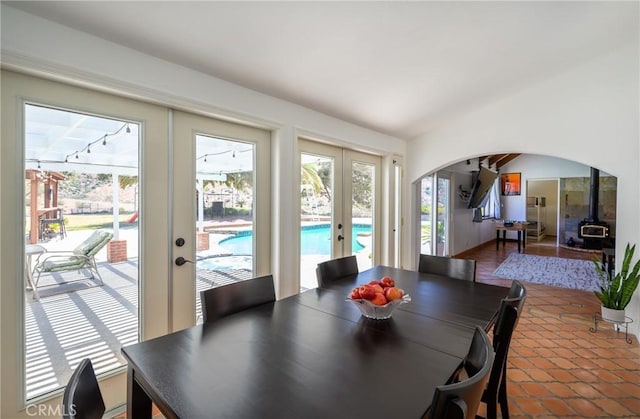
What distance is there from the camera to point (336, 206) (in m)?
3.41

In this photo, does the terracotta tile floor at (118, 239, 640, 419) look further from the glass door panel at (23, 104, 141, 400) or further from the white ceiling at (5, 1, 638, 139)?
the white ceiling at (5, 1, 638, 139)

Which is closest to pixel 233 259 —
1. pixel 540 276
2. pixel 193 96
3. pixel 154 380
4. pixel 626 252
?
pixel 193 96

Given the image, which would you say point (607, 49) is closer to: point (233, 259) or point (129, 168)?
point (233, 259)

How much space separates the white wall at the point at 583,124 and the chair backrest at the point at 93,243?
13.2ft

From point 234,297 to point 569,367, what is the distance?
267cm

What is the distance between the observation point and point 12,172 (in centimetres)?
145

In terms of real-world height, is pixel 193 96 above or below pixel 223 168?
above

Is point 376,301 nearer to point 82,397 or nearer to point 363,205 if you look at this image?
point 82,397

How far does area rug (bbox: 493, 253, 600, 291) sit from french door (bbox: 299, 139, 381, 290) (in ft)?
9.49

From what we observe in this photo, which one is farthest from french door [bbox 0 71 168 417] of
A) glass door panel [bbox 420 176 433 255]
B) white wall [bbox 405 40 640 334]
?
glass door panel [bbox 420 176 433 255]

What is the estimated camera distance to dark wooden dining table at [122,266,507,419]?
2.68 ft

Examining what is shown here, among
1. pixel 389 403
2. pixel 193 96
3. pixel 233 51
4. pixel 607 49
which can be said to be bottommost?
pixel 389 403

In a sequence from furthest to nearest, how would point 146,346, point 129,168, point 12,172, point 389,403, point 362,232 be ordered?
point 362,232, point 129,168, point 12,172, point 146,346, point 389,403

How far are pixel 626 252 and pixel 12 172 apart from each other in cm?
465
